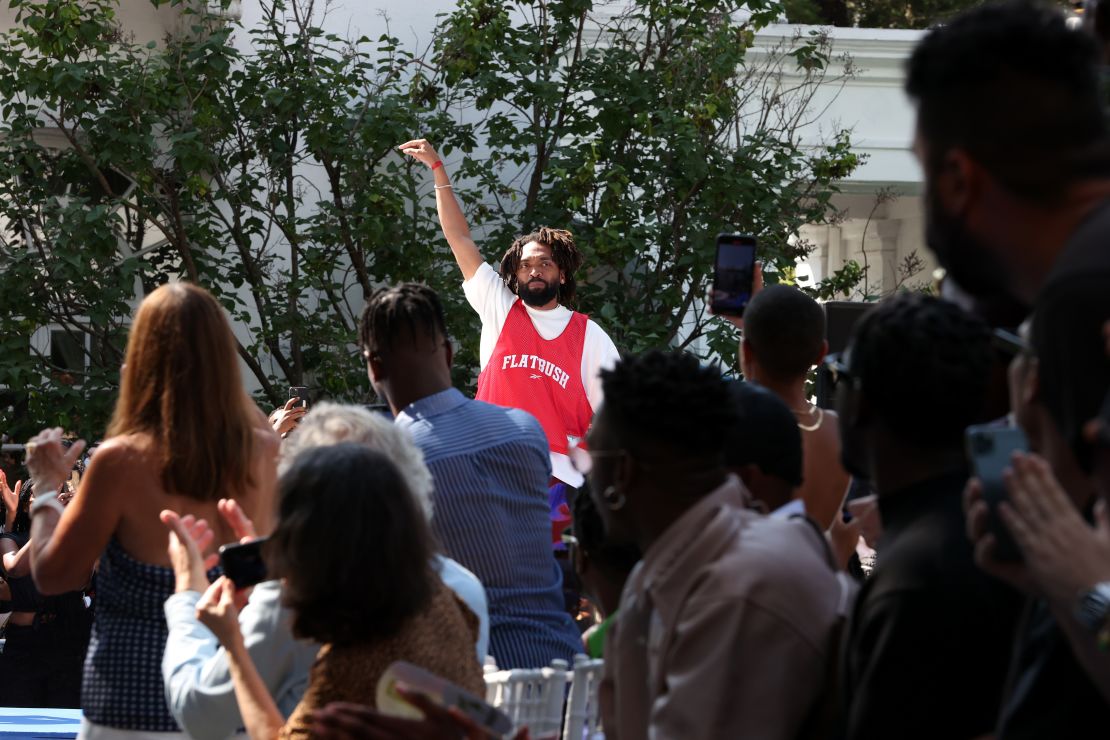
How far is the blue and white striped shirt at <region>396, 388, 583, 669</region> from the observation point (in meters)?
3.80

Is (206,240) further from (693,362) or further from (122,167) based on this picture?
(693,362)

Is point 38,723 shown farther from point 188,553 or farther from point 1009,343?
point 1009,343

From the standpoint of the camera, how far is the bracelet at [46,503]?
370 centimetres

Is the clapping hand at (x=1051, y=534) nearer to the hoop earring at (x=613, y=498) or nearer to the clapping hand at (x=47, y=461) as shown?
the hoop earring at (x=613, y=498)

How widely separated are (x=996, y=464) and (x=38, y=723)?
15.2 feet

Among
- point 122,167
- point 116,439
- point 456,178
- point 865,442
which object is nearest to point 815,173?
point 456,178

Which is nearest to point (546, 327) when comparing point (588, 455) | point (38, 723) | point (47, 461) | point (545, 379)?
point (545, 379)

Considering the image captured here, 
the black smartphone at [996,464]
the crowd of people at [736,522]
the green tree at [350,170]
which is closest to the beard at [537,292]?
the crowd of people at [736,522]

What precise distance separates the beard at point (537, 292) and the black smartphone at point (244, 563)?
336 centimetres

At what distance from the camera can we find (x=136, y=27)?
10477mm

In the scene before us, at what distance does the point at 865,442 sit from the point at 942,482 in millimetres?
138

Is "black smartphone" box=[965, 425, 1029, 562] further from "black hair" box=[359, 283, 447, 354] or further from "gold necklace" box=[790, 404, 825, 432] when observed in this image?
"black hair" box=[359, 283, 447, 354]

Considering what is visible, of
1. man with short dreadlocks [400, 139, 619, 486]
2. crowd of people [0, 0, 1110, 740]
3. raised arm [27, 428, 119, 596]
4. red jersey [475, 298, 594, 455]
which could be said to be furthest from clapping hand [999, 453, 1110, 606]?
red jersey [475, 298, 594, 455]

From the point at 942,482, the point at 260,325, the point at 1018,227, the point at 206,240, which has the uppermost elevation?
the point at 1018,227
